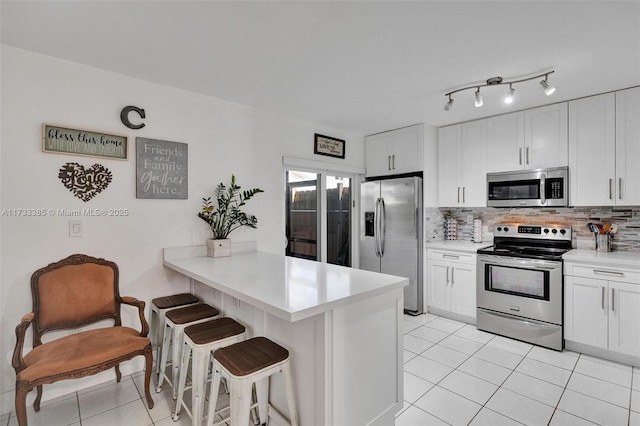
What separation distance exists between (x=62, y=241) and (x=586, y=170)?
4.52m

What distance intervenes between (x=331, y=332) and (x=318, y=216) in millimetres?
2523

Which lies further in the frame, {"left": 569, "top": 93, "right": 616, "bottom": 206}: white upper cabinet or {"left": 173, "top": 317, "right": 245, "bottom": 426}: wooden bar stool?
{"left": 569, "top": 93, "right": 616, "bottom": 206}: white upper cabinet

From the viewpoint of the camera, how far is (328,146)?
A: 3.99 metres

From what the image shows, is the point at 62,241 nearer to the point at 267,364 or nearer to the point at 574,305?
the point at 267,364

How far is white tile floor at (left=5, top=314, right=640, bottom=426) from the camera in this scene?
1999mm

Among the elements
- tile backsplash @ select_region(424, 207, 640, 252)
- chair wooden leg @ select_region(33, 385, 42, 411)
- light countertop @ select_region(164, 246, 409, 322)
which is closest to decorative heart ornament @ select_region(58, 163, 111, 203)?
light countertop @ select_region(164, 246, 409, 322)

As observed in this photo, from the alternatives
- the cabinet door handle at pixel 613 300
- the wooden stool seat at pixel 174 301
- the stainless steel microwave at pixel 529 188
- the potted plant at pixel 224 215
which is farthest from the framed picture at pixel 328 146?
the cabinet door handle at pixel 613 300

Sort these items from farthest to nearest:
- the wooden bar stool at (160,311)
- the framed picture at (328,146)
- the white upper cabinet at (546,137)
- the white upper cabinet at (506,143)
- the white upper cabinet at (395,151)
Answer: the white upper cabinet at (395,151)
the framed picture at (328,146)
the white upper cabinet at (506,143)
the white upper cabinet at (546,137)
the wooden bar stool at (160,311)

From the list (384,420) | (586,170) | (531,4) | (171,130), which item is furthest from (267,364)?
(586,170)

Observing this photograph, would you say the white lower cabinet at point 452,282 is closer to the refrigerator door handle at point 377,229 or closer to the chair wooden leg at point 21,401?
the refrigerator door handle at point 377,229

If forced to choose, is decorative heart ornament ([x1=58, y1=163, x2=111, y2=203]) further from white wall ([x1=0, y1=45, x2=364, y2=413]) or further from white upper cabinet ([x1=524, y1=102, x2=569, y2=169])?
white upper cabinet ([x1=524, y1=102, x2=569, y2=169])

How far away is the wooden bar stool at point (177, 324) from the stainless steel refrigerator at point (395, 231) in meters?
2.47

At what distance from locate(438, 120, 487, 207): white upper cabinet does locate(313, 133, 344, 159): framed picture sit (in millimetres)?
1293

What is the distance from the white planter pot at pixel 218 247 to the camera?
2.78 metres
